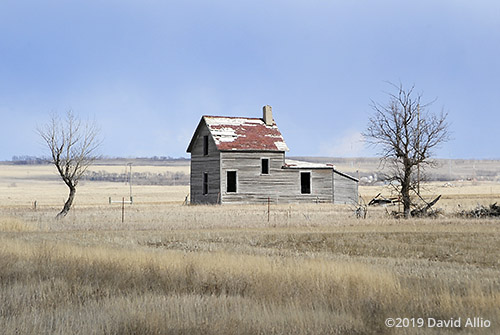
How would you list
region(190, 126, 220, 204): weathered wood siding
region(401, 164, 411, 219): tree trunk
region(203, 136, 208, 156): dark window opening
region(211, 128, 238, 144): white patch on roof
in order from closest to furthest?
region(401, 164, 411, 219): tree trunk, region(190, 126, 220, 204): weathered wood siding, region(211, 128, 238, 144): white patch on roof, region(203, 136, 208, 156): dark window opening

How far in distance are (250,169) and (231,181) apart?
153cm

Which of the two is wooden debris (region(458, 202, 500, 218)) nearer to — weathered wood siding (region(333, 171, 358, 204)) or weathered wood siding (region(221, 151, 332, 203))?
weathered wood siding (region(221, 151, 332, 203))

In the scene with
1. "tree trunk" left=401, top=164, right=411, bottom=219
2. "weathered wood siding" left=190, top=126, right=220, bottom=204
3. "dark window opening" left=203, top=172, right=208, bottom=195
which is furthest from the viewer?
"dark window opening" left=203, top=172, right=208, bottom=195

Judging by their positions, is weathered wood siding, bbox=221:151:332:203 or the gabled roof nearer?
weathered wood siding, bbox=221:151:332:203

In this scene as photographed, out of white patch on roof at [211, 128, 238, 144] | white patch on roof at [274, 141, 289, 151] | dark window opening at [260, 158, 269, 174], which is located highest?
white patch on roof at [211, 128, 238, 144]

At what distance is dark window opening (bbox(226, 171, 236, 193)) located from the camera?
41334 millimetres

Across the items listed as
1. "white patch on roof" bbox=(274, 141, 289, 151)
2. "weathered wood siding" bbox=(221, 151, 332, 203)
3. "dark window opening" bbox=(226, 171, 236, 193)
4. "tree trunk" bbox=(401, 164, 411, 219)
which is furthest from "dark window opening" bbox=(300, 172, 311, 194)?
"tree trunk" bbox=(401, 164, 411, 219)

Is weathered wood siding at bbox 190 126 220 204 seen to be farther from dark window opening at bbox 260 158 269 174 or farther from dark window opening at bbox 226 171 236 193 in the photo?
dark window opening at bbox 260 158 269 174

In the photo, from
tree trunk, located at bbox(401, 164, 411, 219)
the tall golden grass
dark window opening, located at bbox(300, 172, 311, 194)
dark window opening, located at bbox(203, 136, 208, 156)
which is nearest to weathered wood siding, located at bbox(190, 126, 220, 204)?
dark window opening, located at bbox(203, 136, 208, 156)

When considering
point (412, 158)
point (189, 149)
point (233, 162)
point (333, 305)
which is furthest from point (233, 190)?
point (333, 305)

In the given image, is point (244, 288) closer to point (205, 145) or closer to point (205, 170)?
point (205, 170)

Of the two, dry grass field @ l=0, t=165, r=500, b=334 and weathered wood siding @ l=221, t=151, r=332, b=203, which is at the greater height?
weathered wood siding @ l=221, t=151, r=332, b=203

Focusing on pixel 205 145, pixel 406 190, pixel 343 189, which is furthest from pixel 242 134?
pixel 406 190

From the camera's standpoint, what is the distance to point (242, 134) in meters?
42.2
